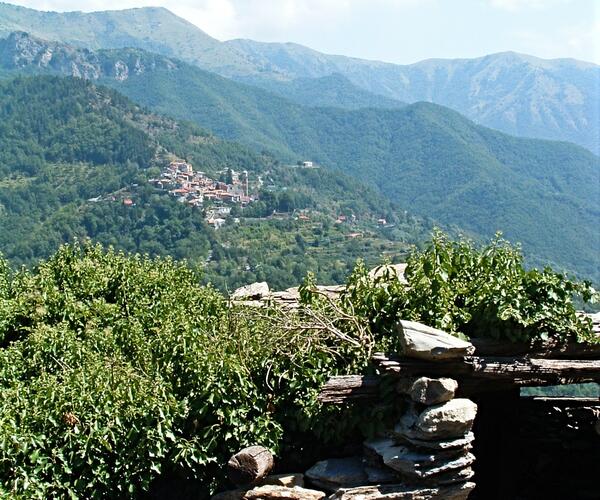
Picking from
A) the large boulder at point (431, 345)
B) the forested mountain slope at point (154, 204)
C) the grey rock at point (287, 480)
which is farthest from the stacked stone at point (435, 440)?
the forested mountain slope at point (154, 204)

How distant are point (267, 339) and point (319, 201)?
169130 millimetres

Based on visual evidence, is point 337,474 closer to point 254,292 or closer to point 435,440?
point 435,440

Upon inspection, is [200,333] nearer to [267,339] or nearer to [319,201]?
[267,339]

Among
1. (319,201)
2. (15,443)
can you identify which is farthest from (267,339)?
(319,201)

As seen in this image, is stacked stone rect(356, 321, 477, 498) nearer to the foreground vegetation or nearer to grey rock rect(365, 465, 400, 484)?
grey rock rect(365, 465, 400, 484)

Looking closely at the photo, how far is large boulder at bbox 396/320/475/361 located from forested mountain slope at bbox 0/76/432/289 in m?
74.7

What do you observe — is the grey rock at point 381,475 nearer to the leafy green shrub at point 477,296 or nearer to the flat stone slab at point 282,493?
the flat stone slab at point 282,493

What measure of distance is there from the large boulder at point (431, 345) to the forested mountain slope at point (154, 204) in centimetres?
7474

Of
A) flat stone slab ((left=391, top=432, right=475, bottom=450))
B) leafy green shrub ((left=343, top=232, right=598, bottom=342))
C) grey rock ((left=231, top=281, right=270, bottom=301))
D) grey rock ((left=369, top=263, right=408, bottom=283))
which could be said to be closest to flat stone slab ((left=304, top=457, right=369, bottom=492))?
flat stone slab ((left=391, top=432, right=475, bottom=450))

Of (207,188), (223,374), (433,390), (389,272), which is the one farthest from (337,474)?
(207,188)

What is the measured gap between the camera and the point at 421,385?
7.75 m

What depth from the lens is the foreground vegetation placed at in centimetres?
835

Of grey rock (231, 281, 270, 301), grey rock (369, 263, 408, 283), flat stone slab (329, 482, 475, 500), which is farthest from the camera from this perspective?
grey rock (231, 281, 270, 301)

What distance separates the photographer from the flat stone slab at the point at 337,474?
799cm
